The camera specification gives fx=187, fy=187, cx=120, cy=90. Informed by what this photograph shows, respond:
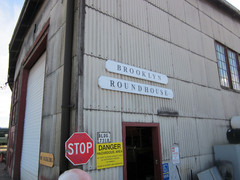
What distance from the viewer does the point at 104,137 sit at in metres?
4.84

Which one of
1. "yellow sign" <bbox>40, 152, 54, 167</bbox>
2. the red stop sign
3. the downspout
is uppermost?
the downspout

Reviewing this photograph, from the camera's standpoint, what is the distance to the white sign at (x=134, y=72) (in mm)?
5492

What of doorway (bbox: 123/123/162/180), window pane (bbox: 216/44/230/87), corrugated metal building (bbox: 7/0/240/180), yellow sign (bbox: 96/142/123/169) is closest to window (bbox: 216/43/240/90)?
window pane (bbox: 216/44/230/87)

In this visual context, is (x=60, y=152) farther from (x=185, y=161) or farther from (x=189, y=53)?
(x=189, y=53)

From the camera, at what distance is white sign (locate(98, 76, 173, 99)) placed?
5214 millimetres

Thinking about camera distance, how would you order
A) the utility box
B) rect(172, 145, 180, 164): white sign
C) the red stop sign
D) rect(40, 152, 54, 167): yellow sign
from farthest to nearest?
the utility box < rect(172, 145, 180, 164): white sign < rect(40, 152, 54, 167): yellow sign < the red stop sign

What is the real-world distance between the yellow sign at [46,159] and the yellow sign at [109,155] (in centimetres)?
140

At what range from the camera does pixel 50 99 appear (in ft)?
19.6

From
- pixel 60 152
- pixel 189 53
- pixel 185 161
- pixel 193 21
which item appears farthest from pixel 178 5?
pixel 60 152

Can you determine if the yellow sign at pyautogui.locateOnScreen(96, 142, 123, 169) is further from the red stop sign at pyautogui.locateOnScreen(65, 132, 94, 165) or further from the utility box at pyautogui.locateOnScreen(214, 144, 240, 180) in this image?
the utility box at pyautogui.locateOnScreen(214, 144, 240, 180)

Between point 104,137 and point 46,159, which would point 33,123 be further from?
point 104,137

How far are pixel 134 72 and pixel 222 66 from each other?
7.90m

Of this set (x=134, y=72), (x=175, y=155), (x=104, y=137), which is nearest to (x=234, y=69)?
(x=175, y=155)

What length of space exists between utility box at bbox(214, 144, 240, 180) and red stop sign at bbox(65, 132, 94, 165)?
6.27m
